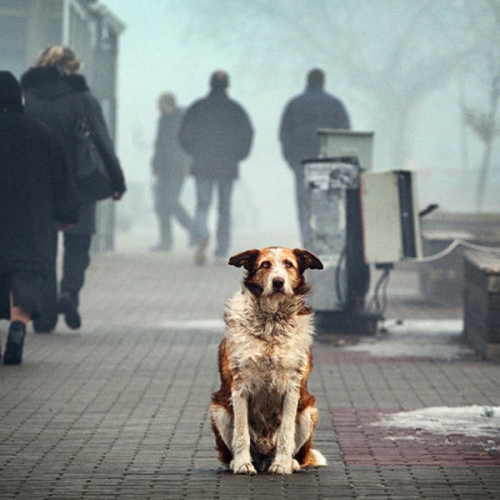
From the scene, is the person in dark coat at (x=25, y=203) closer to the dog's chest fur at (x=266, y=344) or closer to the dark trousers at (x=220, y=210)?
the dog's chest fur at (x=266, y=344)

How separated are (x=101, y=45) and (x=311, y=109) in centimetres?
453

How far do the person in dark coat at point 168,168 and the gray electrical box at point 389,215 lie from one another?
11.6 m

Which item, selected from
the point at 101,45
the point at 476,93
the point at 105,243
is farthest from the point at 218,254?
the point at 476,93

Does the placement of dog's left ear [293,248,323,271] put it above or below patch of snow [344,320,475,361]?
above

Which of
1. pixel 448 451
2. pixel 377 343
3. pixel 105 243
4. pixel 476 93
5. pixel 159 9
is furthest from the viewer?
pixel 159 9

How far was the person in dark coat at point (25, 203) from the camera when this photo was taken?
10523mm

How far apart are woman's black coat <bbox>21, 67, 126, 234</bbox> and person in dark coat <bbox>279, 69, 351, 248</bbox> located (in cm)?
738

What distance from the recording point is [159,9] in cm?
8300

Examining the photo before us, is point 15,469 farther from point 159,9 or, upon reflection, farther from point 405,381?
point 159,9

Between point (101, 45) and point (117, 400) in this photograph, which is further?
point (101, 45)

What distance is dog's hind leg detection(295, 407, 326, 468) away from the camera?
673cm

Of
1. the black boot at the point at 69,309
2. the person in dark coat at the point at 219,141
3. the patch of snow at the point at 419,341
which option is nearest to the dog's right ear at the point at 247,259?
the patch of snow at the point at 419,341

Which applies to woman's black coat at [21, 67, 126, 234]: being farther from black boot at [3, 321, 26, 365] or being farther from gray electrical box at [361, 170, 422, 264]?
black boot at [3, 321, 26, 365]

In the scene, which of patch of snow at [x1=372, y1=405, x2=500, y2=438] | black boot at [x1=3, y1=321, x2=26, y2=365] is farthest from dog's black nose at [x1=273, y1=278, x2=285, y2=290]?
black boot at [x1=3, y1=321, x2=26, y2=365]
